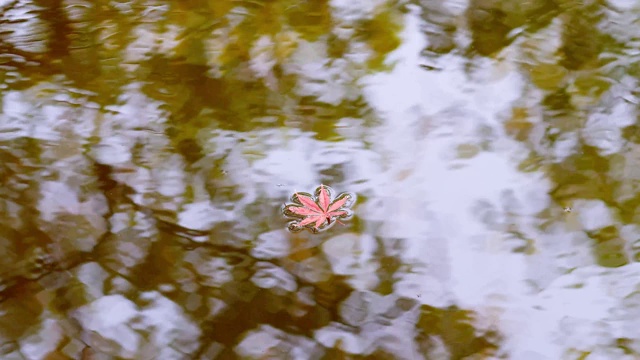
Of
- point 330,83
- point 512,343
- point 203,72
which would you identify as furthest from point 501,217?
point 203,72

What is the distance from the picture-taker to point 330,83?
1.58 meters

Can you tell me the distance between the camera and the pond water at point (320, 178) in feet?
4.47

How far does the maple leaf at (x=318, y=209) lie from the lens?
1.45 metres

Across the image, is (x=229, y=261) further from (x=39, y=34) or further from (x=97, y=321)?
(x=39, y=34)

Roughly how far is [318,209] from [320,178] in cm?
9

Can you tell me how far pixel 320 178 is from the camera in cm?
150

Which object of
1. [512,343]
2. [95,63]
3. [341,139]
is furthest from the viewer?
[95,63]

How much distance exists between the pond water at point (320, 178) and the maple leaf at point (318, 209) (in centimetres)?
1

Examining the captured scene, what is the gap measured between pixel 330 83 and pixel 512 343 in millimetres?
844

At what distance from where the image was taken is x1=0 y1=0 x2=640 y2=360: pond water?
53.6 inches

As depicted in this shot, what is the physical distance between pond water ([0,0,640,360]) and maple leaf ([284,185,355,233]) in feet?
A: 0.04

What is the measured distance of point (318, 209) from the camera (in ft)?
4.77

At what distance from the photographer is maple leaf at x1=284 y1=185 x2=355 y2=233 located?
4.75 ft

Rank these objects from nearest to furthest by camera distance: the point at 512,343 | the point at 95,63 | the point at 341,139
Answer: the point at 512,343, the point at 341,139, the point at 95,63
